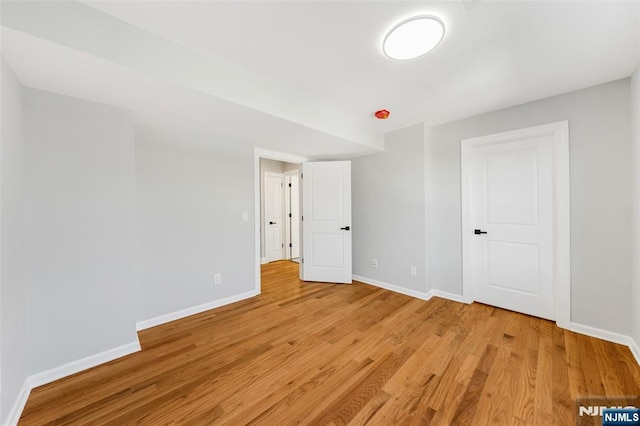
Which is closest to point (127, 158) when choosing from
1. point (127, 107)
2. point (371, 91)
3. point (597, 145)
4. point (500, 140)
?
point (127, 107)

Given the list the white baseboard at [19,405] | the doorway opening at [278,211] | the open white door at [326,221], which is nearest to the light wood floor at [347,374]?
the white baseboard at [19,405]

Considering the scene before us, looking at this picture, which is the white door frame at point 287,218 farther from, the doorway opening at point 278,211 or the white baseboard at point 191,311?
the white baseboard at point 191,311

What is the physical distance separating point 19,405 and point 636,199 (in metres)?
4.56

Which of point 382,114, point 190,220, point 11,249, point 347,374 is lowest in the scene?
point 347,374

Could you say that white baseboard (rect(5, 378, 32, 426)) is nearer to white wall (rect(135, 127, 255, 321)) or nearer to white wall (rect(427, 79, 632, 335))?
white wall (rect(135, 127, 255, 321))

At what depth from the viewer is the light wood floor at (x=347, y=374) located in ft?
4.53

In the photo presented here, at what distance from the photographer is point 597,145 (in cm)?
211

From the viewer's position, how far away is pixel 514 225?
8.62 feet

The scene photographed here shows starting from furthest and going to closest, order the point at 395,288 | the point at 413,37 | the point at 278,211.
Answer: the point at 278,211
the point at 395,288
the point at 413,37

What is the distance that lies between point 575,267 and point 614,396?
117 cm

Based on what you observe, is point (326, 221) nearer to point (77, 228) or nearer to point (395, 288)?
point (395, 288)

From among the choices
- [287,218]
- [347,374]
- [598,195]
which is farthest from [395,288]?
[287,218]

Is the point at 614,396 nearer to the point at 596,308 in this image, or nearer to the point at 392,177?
the point at 596,308

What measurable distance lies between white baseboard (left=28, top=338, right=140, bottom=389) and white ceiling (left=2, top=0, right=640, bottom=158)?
200 cm
